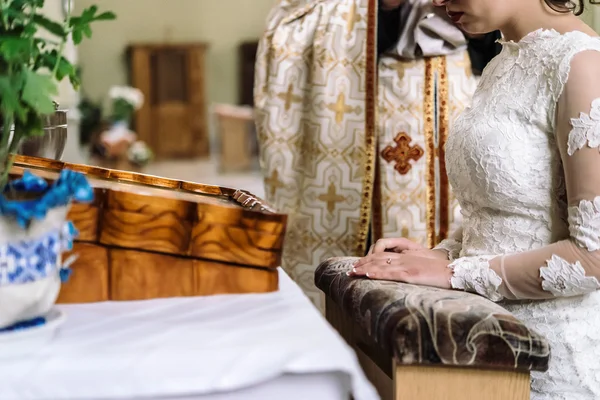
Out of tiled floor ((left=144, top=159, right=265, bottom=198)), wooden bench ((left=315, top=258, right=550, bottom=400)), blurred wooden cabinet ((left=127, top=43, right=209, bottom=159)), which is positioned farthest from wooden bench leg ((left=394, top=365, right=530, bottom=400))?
blurred wooden cabinet ((left=127, top=43, right=209, bottom=159))

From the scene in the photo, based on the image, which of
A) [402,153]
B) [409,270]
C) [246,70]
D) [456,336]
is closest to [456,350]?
[456,336]

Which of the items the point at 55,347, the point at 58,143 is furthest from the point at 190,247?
the point at 58,143

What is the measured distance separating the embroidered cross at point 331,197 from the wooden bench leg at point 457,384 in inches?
74.3

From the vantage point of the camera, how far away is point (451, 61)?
2.98 metres

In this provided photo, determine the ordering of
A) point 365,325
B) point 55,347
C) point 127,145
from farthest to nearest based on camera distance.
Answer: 1. point 127,145
2. point 365,325
3. point 55,347

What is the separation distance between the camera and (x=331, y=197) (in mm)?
3100

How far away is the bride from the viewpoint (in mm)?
1456

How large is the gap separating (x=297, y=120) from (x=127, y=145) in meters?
5.76

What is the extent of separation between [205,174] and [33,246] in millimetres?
10529

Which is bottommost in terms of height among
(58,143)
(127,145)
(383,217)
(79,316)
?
(127,145)

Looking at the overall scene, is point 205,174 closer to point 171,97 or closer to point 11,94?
point 171,97

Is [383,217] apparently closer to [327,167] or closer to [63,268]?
[327,167]

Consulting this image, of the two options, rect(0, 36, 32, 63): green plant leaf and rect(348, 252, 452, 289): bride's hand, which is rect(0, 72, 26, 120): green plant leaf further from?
rect(348, 252, 452, 289): bride's hand

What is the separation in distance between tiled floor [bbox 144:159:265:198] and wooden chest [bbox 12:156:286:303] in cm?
759
